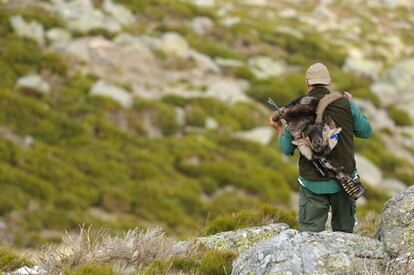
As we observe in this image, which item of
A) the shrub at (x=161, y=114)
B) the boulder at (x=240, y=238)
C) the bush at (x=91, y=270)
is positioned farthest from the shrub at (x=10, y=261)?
the shrub at (x=161, y=114)

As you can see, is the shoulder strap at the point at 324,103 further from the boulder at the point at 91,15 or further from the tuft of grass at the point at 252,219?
the boulder at the point at 91,15

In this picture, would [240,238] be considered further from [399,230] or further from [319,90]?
[319,90]

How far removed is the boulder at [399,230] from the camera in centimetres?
611

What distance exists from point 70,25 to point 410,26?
26.8 meters

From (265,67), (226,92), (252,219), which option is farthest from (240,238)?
(265,67)

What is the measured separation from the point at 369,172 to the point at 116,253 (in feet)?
48.8

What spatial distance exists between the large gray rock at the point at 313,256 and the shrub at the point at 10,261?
2874 millimetres

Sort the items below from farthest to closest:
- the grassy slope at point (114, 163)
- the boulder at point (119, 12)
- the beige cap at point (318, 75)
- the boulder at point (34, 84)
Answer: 1. the boulder at point (119, 12)
2. the boulder at point (34, 84)
3. the grassy slope at point (114, 163)
4. the beige cap at point (318, 75)

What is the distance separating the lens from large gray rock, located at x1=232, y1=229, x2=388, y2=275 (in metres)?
5.83

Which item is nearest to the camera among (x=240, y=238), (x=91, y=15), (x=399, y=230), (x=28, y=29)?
(x=399, y=230)

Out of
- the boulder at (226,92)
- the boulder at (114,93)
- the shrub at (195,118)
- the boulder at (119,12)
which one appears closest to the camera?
the boulder at (114,93)

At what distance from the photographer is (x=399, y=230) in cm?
669

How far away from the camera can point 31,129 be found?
1758cm

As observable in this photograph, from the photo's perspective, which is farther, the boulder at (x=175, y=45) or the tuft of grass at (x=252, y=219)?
the boulder at (x=175, y=45)
